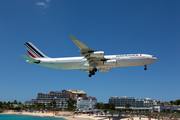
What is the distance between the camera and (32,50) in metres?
52.3

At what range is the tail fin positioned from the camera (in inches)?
2033

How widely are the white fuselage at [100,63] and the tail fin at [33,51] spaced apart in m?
3.43

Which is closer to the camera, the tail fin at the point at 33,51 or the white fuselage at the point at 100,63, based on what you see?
the white fuselage at the point at 100,63

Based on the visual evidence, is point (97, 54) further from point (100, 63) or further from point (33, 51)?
point (33, 51)

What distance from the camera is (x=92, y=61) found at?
45469 millimetres

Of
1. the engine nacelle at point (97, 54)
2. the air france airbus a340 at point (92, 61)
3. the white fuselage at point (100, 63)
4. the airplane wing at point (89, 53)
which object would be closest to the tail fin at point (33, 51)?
the air france airbus a340 at point (92, 61)

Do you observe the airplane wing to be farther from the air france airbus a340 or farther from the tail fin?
the tail fin

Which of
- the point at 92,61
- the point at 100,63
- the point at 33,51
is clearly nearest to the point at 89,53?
the point at 92,61

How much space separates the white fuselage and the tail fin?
3.43 metres

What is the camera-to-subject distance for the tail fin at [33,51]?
51650 mm

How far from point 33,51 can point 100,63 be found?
2046cm

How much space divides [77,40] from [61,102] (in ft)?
491

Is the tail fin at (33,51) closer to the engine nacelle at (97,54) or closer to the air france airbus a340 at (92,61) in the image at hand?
the air france airbus a340 at (92,61)

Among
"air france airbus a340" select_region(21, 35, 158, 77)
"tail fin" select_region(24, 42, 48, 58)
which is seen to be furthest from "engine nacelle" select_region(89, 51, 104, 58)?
"tail fin" select_region(24, 42, 48, 58)
